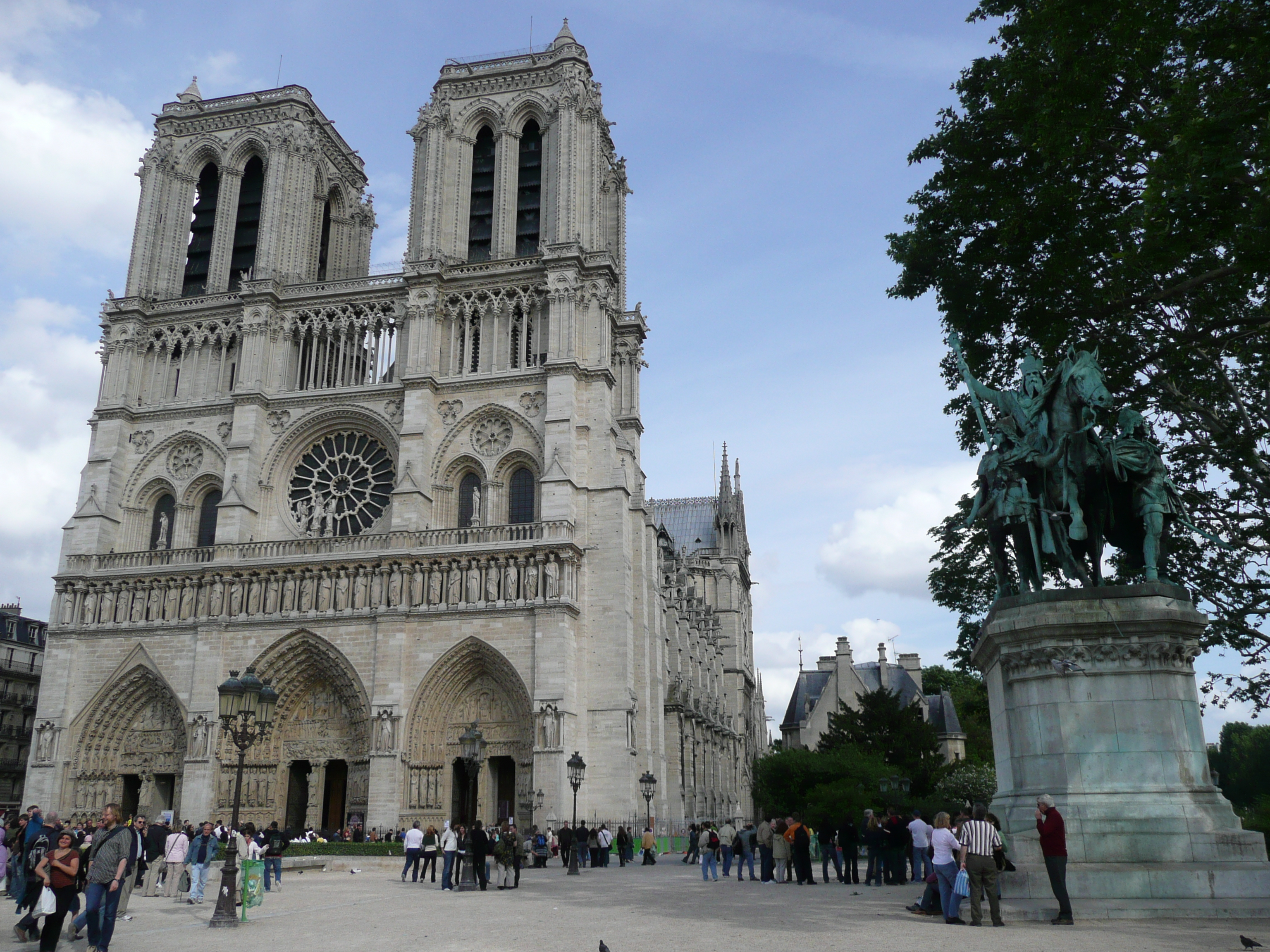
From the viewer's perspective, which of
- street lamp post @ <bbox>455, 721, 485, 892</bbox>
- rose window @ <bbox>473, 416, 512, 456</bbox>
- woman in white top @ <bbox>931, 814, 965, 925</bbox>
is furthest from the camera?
rose window @ <bbox>473, 416, 512, 456</bbox>

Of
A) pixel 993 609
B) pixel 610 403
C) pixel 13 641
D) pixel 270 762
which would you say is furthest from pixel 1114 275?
pixel 13 641

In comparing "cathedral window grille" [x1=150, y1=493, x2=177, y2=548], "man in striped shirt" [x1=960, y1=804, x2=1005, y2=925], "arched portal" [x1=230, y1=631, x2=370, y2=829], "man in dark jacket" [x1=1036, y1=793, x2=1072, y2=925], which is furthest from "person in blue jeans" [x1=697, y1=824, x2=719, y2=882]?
"cathedral window grille" [x1=150, y1=493, x2=177, y2=548]

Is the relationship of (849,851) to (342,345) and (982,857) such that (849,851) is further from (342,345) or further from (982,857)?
(342,345)

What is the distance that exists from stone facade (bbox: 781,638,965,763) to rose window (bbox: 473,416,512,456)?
2615cm

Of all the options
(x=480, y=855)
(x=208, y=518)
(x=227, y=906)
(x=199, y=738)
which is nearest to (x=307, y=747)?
(x=199, y=738)

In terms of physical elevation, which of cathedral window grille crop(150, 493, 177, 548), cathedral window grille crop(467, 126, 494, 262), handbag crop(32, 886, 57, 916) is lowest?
handbag crop(32, 886, 57, 916)

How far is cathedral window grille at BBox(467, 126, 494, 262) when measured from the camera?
124 ft

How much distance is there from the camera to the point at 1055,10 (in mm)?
11625

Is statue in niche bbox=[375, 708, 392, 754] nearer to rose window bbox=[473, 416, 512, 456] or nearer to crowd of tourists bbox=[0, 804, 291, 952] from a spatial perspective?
crowd of tourists bbox=[0, 804, 291, 952]

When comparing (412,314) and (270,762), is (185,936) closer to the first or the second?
(270,762)

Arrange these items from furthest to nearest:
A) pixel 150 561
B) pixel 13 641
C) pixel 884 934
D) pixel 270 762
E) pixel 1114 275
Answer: pixel 13 641 → pixel 150 561 → pixel 270 762 → pixel 1114 275 → pixel 884 934

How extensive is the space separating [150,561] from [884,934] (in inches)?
1225

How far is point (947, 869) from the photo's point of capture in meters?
10.7

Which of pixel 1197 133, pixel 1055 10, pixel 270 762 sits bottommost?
pixel 270 762
